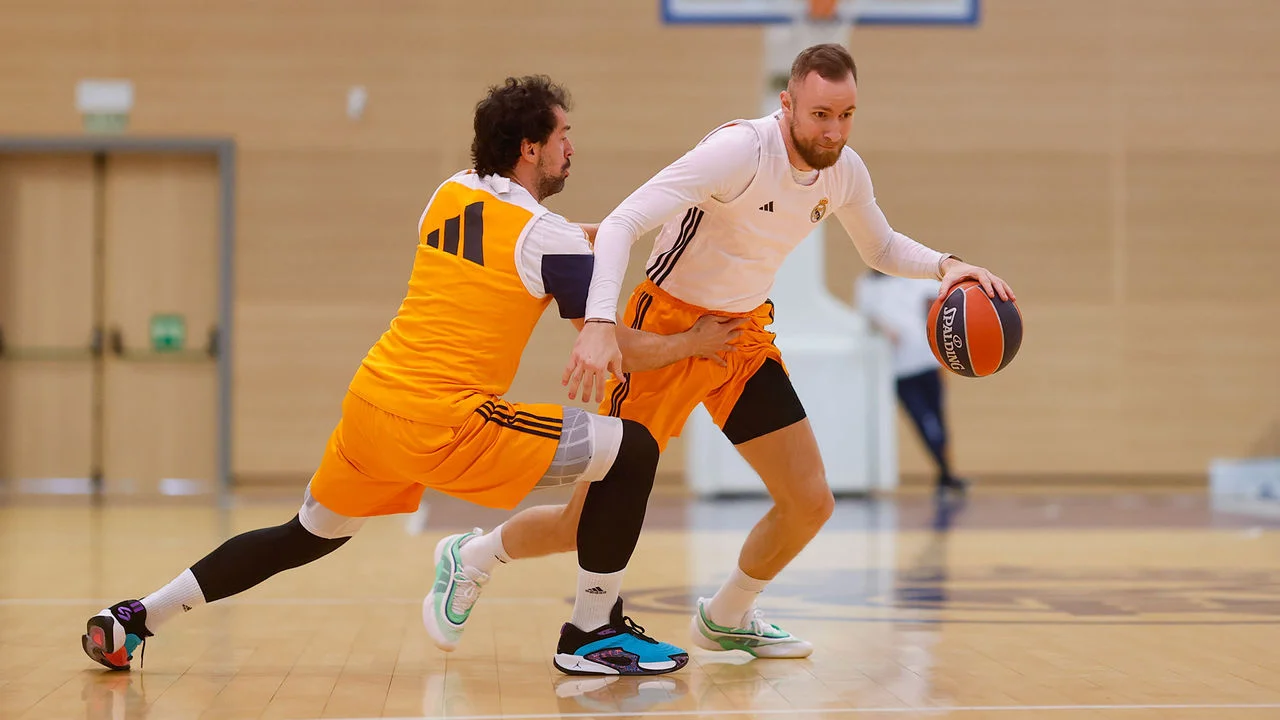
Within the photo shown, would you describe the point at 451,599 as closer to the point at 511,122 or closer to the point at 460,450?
the point at 460,450

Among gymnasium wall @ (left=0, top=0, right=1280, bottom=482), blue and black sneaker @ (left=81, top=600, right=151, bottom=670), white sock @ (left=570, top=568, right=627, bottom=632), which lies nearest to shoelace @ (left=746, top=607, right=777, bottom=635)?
white sock @ (left=570, top=568, right=627, bottom=632)

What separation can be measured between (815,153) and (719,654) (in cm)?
155

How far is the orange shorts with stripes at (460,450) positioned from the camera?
11.4 ft

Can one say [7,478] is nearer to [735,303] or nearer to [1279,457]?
[735,303]

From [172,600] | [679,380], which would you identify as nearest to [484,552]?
[679,380]

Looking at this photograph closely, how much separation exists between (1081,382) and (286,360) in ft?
23.2

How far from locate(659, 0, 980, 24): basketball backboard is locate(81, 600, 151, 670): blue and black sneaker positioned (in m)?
6.22

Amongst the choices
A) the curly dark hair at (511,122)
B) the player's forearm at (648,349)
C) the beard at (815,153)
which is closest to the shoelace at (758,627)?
the player's forearm at (648,349)

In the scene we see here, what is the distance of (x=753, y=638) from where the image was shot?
412 cm

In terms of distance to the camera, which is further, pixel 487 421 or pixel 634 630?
pixel 634 630

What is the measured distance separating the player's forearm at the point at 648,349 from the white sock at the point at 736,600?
0.73m

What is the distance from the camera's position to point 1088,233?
1239 centimetres

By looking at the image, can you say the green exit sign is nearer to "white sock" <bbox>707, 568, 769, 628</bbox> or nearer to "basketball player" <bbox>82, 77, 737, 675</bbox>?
"basketball player" <bbox>82, 77, 737, 675</bbox>

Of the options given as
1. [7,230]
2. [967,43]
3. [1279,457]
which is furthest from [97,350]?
[1279,457]
